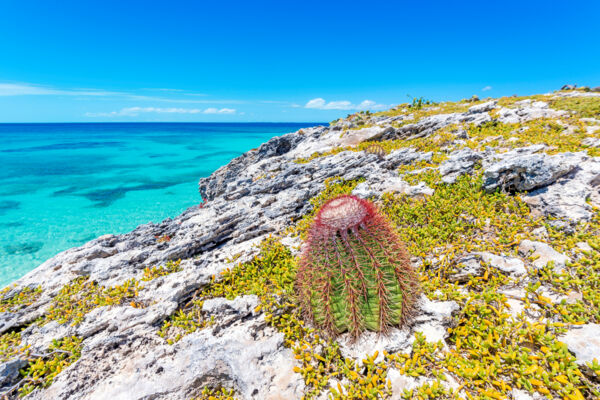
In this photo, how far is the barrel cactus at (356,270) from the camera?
3.70 m

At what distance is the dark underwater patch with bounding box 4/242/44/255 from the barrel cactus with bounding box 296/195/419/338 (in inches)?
922

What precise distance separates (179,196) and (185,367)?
29.2 metres

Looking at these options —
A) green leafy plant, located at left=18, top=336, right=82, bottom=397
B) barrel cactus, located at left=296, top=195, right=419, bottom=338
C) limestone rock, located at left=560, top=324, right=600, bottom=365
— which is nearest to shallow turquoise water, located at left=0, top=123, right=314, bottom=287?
green leafy plant, located at left=18, top=336, right=82, bottom=397

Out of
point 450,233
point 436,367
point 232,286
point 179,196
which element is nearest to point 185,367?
point 232,286

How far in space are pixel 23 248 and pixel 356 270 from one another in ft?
82.5

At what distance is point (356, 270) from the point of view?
3693 millimetres

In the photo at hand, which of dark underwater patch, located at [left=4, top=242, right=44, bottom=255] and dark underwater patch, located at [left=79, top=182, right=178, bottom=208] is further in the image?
dark underwater patch, located at [left=79, top=182, right=178, bottom=208]

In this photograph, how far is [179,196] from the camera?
30.2 meters

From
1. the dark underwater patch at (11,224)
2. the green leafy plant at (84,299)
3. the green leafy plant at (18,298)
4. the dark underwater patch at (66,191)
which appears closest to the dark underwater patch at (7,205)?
the dark underwater patch at (66,191)

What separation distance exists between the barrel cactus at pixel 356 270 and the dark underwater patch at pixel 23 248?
2342 centimetres

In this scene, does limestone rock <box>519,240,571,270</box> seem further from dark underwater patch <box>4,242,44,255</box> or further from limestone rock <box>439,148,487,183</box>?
dark underwater patch <box>4,242,44,255</box>

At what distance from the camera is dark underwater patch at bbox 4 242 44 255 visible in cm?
1739

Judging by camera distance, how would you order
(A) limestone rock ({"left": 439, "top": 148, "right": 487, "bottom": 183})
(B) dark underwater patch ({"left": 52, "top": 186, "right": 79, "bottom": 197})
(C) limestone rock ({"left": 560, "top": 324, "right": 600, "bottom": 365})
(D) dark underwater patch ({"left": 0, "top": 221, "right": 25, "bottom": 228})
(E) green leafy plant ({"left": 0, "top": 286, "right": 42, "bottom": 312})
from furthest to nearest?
1. (B) dark underwater patch ({"left": 52, "top": 186, "right": 79, "bottom": 197})
2. (D) dark underwater patch ({"left": 0, "top": 221, "right": 25, "bottom": 228})
3. (A) limestone rock ({"left": 439, "top": 148, "right": 487, "bottom": 183})
4. (E) green leafy plant ({"left": 0, "top": 286, "right": 42, "bottom": 312})
5. (C) limestone rock ({"left": 560, "top": 324, "right": 600, "bottom": 365})

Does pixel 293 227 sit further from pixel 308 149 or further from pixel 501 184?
pixel 308 149
